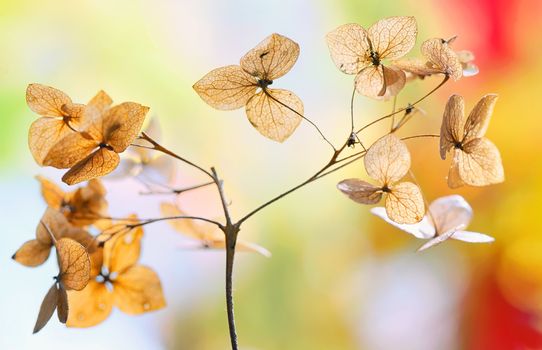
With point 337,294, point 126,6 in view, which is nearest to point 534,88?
point 337,294

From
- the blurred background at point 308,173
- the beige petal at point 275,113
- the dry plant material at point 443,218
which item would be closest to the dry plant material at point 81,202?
the beige petal at point 275,113

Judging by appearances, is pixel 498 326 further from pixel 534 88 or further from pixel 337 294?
pixel 534 88

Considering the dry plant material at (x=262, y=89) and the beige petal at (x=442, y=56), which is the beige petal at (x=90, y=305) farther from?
the beige petal at (x=442, y=56)

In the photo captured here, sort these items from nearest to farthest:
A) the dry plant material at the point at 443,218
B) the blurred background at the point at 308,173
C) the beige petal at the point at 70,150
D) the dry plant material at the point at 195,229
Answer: the beige petal at the point at 70,150 → the dry plant material at the point at 443,218 → the dry plant material at the point at 195,229 → the blurred background at the point at 308,173

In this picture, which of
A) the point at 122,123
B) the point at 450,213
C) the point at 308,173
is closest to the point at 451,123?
the point at 450,213

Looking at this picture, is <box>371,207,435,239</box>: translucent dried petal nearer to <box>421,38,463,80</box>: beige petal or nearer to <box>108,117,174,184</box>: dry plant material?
<box>421,38,463,80</box>: beige petal

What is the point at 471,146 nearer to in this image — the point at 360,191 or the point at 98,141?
the point at 360,191
